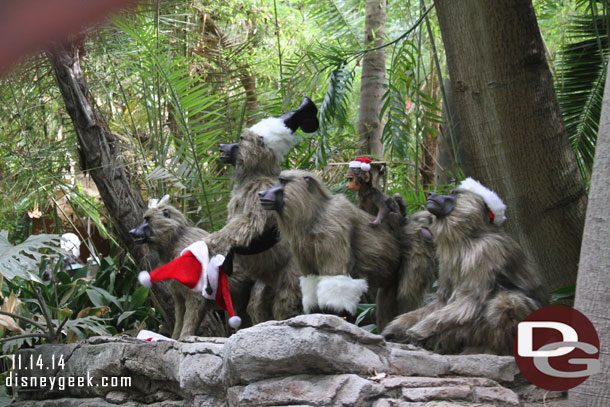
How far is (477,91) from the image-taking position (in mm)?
3895

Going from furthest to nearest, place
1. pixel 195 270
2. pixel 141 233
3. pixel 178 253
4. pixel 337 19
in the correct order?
pixel 337 19
pixel 178 253
pixel 141 233
pixel 195 270

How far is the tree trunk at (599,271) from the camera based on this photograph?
2.32m

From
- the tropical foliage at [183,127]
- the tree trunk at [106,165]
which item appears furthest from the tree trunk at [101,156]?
the tropical foliage at [183,127]

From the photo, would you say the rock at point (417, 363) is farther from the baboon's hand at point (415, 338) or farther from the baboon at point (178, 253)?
the baboon at point (178, 253)

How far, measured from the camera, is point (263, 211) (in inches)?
174

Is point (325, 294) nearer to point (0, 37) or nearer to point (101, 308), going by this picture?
point (101, 308)

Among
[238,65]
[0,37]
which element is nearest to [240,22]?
[238,65]

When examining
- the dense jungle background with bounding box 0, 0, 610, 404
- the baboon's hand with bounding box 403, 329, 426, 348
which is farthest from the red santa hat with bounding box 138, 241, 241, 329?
the baboon's hand with bounding box 403, 329, 426, 348

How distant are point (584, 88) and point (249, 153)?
3.06 m

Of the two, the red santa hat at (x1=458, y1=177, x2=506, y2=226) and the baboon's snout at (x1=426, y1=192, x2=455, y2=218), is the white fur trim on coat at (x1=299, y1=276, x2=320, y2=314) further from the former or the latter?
the red santa hat at (x1=458, y1=177, x2=506, y2=226)

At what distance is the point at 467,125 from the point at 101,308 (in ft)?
12.8

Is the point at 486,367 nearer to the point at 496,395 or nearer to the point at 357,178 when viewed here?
the point at 496,395

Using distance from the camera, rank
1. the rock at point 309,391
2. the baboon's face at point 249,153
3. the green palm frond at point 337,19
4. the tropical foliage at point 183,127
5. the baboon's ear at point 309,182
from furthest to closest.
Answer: the green palm frond at point 337,19, the tropical foliage at point 183,127, the baboon's face at point 249,153, the baboon's ear at point 309,182, the rock at point 309,391

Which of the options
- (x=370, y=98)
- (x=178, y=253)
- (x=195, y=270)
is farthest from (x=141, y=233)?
(x=370, y=98)
